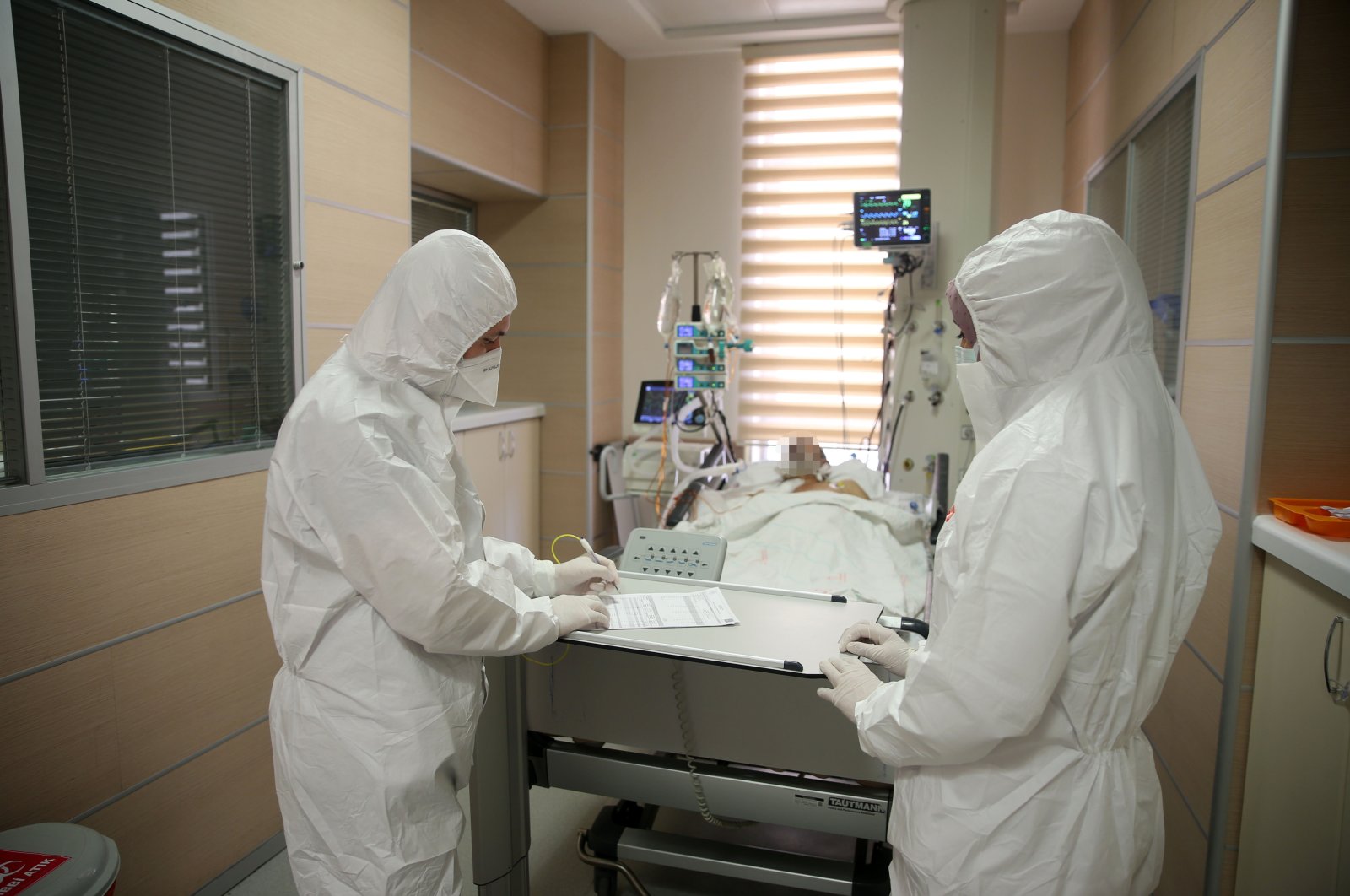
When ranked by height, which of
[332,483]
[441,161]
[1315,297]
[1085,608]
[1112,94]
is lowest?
[1085,608]

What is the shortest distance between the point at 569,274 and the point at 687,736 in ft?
9.50

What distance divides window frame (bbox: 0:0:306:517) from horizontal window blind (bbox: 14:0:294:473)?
29mm

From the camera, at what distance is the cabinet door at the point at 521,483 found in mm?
4227

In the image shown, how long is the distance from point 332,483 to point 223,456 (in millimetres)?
1059

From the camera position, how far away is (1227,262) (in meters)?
2.01

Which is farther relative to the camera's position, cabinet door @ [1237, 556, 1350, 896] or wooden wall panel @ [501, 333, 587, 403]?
wooden wall panel @ [501, 333, 587, 403]

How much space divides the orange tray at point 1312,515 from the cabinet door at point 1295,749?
9 cm

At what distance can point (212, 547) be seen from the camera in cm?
217

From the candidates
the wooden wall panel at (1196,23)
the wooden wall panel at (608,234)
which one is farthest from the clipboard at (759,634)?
the wooden wall panel at (608,234)

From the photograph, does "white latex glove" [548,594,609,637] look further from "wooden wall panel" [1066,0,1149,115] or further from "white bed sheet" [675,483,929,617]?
"wooden wall panel" [1066,0,1149,115]

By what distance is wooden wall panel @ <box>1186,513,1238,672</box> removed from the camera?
6.32 ft

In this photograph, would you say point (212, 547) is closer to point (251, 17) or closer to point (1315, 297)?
point (251, 17)

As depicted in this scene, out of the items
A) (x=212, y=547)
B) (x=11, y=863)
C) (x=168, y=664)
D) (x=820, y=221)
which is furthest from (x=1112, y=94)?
(x=11, y=863)

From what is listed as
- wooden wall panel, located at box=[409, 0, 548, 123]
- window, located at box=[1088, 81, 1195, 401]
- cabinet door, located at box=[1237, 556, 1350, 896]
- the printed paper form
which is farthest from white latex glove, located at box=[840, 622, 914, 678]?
wooden wall panel, located at box=[409, 0, 548, 123]
